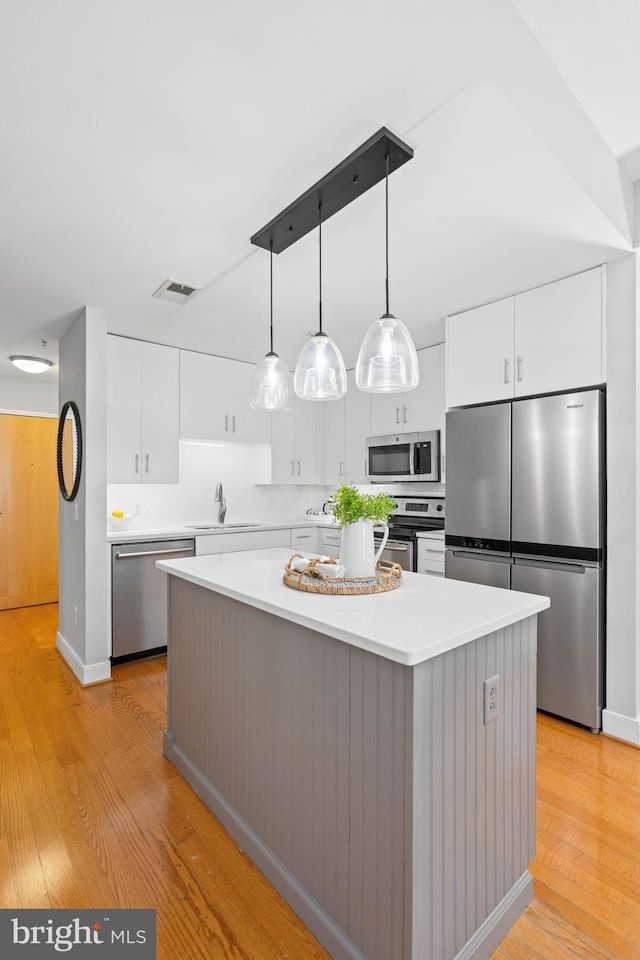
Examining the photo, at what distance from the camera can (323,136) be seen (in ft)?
5.38

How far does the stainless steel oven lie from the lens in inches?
147

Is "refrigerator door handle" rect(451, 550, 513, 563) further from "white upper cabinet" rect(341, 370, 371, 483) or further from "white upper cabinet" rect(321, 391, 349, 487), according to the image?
"white upper cabinet" rect(321, 391, 349, 487)

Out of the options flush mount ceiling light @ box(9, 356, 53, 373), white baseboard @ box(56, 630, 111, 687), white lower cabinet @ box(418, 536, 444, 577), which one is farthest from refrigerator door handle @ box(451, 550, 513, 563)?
flush mount ceiling light @ box(9, 356, 53, 373)

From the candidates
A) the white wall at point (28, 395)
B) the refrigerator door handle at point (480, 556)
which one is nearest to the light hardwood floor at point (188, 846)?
the refrigerator door handle at point (480, 556)

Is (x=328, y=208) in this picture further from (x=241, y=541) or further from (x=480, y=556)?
(x=241, y=541)

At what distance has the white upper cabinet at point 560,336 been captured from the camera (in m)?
2.60

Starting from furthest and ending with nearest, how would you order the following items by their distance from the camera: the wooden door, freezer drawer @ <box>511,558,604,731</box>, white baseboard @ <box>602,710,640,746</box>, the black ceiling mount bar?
the wooden door
freezer drawer @ <box>511,558,604,731</box>
white baseboard @ <box>602,710,640,746</box>
the black ceiling mount bar

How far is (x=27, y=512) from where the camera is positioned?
531 cm

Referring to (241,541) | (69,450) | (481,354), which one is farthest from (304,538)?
(481,354)

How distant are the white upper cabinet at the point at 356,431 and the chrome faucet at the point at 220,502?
4.11ft

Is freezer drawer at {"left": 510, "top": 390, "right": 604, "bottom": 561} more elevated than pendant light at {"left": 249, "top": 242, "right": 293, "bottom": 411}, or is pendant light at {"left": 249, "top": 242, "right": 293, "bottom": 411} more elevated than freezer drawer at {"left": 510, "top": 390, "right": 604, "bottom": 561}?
pendant light at {"left": 249, "top": 242, "right": 293, "bottom": 411}

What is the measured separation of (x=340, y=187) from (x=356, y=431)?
3.08 metres

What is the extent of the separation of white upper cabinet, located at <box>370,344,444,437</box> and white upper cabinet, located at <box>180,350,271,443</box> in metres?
1.21

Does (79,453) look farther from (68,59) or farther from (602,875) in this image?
(602,875)
